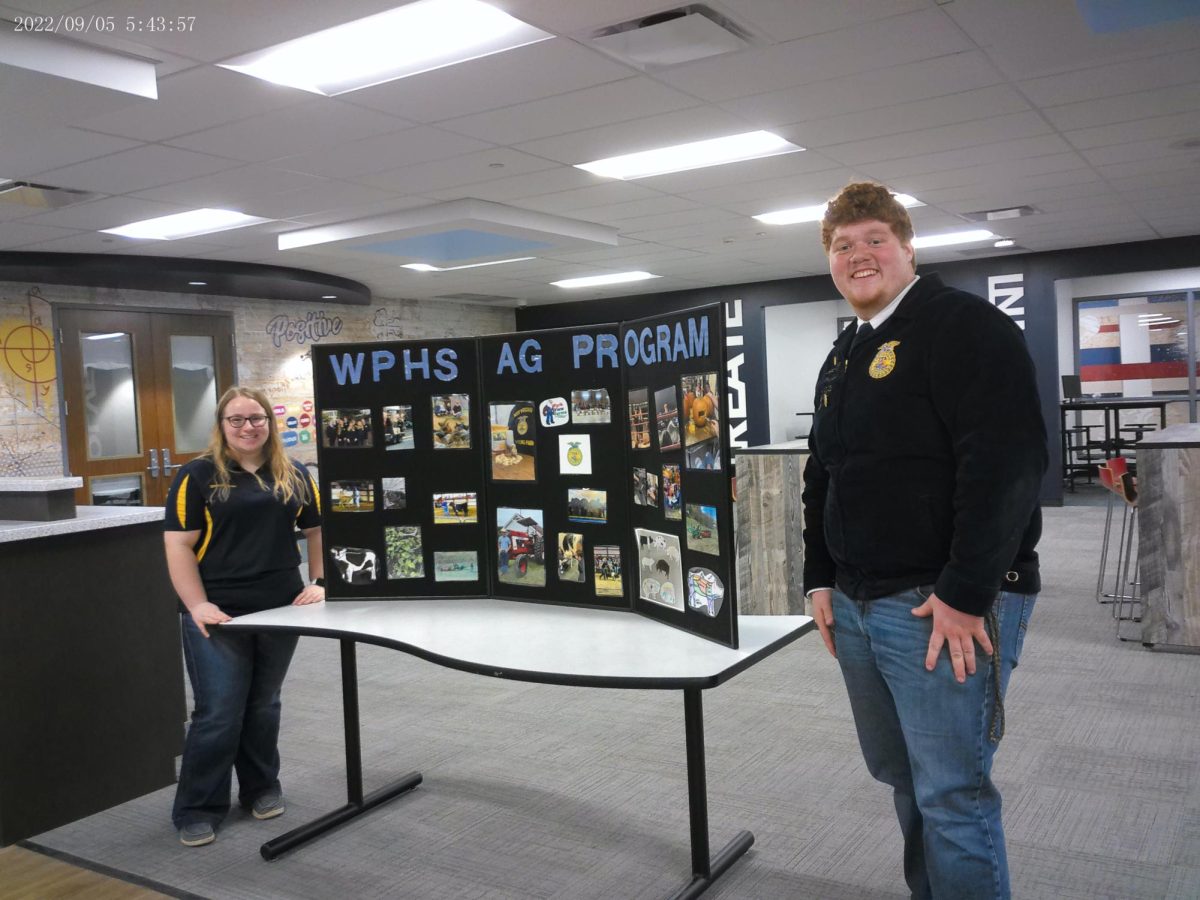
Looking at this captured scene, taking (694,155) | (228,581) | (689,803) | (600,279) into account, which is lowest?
(689,803)

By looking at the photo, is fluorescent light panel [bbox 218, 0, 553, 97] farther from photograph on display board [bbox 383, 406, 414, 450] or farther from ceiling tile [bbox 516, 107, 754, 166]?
photograph on display board [bbox 383, 406, 414, 450]

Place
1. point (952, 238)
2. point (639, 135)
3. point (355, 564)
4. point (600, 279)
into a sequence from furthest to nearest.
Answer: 1. point (600, 279)
2. point (952, 238)
3. point (639, 135)
4. point (355, 564)

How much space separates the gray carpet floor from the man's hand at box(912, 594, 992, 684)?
1.13 metres

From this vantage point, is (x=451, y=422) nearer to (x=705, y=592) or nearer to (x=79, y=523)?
(x=705, y=592)

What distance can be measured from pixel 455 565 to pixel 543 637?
2.13 ft

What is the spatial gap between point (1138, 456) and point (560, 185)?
11.6 feet

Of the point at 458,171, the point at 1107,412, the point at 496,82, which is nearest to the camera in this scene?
the point at 496,82

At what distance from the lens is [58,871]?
291 centimetres

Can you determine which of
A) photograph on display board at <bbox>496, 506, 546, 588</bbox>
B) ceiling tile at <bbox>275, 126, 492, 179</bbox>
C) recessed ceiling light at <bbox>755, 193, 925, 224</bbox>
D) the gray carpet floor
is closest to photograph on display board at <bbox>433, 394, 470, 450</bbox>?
photograph on display board at <bbox>496, 506, 546, 588</bbox>

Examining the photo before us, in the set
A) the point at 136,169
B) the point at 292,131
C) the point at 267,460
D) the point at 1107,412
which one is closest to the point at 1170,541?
the point at 267,460


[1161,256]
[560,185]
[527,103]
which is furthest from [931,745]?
[1161,256]

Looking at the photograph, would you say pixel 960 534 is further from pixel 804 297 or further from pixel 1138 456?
pixel 804 297
